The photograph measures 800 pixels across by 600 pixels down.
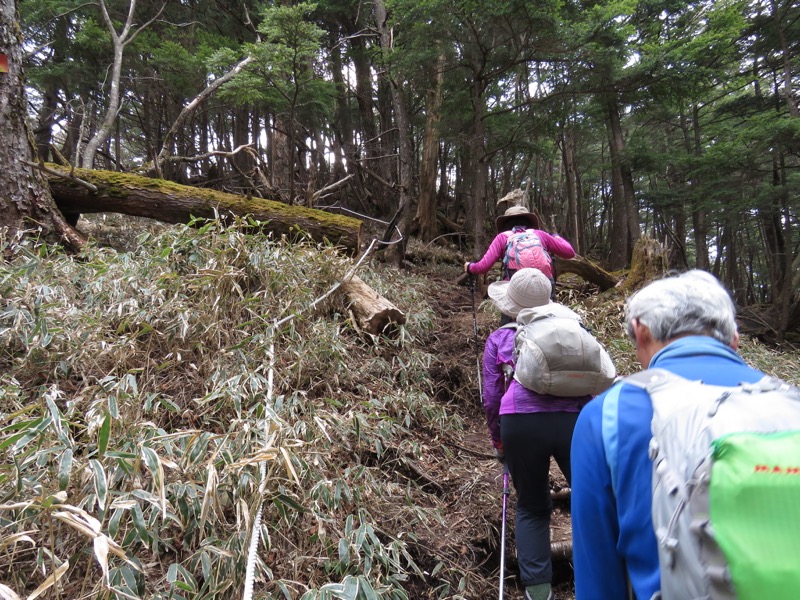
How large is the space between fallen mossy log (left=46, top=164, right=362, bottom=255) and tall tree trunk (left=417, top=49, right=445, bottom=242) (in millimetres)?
4846

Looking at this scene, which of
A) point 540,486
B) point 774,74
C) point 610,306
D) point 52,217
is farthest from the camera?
point 774,74

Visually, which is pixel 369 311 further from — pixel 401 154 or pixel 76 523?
pixel 401 154

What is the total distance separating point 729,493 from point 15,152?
241 inches

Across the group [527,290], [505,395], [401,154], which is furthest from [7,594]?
[401,154]

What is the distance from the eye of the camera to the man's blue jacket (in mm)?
1029

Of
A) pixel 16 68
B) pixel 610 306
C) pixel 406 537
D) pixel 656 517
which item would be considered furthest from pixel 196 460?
pixel 610 306

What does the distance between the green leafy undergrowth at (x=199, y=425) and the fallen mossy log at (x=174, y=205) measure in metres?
1.16

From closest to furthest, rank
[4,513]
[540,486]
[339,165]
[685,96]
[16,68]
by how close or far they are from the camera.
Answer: [4,513] < [540,486] < [16,68] < [685,96] < [339,165]

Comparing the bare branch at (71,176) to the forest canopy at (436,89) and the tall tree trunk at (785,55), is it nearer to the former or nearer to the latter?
the forest canopy at (436,89)

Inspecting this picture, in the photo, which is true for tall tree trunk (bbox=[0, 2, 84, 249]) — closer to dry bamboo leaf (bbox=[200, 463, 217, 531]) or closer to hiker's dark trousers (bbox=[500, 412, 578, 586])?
dry bamboo leaf (bbox=[200, 463, 217, 531])

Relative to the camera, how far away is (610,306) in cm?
671

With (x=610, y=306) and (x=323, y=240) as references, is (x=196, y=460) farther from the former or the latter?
(x=610, y=306)

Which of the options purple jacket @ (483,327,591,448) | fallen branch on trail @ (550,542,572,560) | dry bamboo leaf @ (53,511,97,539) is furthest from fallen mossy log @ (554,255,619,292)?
dry bamboo leaf @ (53,511,97,539)

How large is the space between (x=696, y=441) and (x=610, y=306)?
638 centimetres
